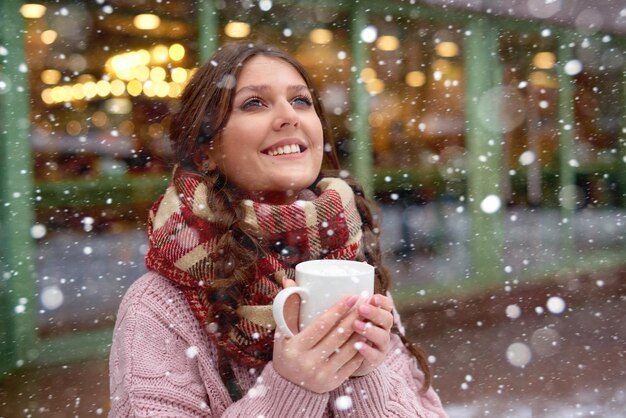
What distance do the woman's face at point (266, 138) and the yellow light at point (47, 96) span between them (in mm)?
2584

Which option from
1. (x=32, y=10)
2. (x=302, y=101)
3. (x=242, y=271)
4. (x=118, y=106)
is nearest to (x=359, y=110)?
(x=118, y=106)

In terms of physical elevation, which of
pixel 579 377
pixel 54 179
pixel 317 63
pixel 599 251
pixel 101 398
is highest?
pixel 317 63

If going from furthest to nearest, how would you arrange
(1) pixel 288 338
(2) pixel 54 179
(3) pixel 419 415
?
1. (2) pixel 54 179
2. (3) pixel 419 415
3. (1) pixel 288 338

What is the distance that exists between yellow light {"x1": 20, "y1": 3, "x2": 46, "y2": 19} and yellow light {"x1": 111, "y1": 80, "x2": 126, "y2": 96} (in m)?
0.57

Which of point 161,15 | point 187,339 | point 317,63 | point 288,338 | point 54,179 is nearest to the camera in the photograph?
point 288,338

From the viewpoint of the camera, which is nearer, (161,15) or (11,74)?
(11,74)

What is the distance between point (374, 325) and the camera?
1081 mm

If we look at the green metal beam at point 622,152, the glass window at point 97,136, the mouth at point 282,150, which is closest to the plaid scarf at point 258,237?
the mouth at point 282,150

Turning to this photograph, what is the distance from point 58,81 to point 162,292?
2801 millimetres

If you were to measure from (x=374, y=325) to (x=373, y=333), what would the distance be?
0.02 metres

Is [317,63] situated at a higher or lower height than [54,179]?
higher

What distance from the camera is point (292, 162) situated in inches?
51.6

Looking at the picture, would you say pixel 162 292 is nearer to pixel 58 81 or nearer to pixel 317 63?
pixel 58 81

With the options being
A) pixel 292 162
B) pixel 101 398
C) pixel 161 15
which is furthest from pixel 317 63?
pixel 292 162
